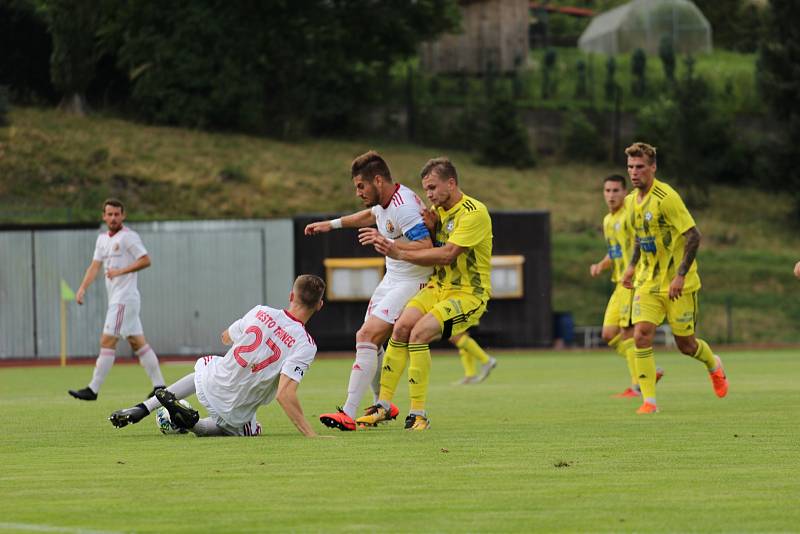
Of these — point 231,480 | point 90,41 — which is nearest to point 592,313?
point 90,41

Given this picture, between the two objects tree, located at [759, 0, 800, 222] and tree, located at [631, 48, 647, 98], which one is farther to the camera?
tree, located at [631, 48, 647, 98]

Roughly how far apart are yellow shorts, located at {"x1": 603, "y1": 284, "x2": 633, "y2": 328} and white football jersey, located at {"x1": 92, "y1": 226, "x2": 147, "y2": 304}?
548 centimetres

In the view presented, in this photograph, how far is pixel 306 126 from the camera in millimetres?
63438

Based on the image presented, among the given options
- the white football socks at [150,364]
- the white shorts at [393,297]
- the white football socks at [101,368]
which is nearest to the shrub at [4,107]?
the white football socks at [150,364]

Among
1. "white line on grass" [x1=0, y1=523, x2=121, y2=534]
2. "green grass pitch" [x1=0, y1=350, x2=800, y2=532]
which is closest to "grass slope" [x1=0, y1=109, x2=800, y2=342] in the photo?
"green grass pitch" [x1=0, y1=350, x2=800, y2=532]

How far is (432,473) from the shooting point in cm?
817

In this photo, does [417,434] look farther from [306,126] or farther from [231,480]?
[306,126]

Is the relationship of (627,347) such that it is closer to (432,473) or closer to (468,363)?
(468,363)

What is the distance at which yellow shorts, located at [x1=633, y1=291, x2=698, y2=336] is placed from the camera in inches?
538

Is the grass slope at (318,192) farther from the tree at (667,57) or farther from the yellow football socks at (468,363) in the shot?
the yellow football socks at (468,363)

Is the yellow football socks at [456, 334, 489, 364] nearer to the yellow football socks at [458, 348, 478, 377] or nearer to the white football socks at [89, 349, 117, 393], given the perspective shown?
the yellow football socks at [458, 348, 478, 377]

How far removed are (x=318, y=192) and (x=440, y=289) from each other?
42.6 meters

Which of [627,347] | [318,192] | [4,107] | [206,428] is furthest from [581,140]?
[206,428]

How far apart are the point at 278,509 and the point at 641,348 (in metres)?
7.53
